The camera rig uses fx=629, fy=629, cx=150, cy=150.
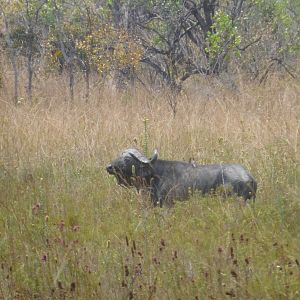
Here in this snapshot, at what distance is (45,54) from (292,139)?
8.63 metres

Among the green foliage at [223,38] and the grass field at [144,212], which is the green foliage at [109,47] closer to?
the green foliage at [223,38]

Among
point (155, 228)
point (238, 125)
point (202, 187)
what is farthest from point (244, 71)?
point (155, 228)

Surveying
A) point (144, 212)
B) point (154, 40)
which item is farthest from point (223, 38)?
point (144, 212)

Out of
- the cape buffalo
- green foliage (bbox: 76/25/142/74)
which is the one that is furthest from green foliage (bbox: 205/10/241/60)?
the cape buffalo

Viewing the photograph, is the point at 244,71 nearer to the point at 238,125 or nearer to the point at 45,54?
the point at 45,54

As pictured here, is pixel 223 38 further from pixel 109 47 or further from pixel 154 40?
pixel 109 47

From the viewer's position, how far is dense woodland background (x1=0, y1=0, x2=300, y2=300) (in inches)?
143

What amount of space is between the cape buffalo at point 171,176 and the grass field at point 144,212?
0.17 m

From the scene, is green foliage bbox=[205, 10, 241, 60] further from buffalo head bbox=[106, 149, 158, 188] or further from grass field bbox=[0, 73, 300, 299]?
buffalo head bbox=[106, 149, 158, 188]

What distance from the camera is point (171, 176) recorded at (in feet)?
18.1

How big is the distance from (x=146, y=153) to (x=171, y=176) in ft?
1.05

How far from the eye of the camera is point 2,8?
41.1 ft

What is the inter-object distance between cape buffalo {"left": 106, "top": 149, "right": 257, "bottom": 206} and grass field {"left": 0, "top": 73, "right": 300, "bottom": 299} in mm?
172

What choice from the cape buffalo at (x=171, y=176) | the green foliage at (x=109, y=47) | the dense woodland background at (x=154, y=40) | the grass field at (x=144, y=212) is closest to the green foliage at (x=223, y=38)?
the dense woodland background at (x=154, y=40)
